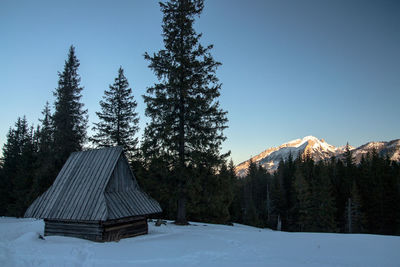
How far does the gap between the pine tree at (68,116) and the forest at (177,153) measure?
0.34 feet

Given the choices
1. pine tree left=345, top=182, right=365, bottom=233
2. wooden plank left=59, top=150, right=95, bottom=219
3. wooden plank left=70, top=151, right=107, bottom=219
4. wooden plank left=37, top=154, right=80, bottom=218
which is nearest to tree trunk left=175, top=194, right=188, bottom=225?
wooden plank left=70, top=151, right=107, bottom=219

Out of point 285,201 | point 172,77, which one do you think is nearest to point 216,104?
point 172,77

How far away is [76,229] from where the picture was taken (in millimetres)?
12617

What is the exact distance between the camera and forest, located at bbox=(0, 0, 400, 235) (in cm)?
1811

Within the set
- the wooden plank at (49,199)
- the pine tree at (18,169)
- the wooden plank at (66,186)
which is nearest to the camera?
the wooden plank at (66,186)

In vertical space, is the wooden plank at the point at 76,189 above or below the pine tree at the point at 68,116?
below

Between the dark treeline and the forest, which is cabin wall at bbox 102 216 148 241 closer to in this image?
the forest

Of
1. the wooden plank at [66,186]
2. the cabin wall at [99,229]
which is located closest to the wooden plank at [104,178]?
the cabin wall at [99,229]

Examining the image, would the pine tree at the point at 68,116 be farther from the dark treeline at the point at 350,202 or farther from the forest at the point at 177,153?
the dark treeline at the point at 350,202

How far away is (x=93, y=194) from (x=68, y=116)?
17.3 meters

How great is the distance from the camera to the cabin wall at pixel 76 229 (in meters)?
12.0

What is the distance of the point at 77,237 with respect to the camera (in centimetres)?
1247

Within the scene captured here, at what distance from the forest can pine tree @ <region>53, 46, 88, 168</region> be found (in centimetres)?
10

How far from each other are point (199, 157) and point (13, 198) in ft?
129
